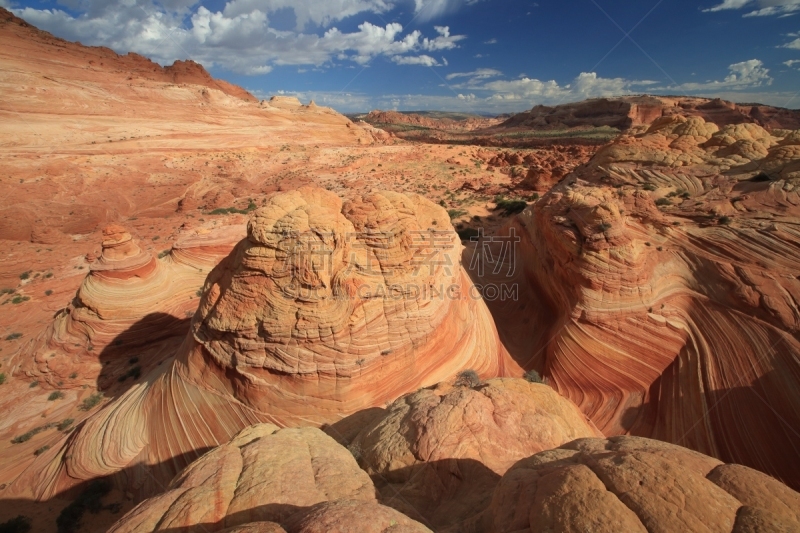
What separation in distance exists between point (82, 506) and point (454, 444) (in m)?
6.74

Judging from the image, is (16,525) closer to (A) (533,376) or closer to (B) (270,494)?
(B) (270,494)

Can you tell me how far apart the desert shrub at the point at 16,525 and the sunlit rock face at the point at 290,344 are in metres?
0.63

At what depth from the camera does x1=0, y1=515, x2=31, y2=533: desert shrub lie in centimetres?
573

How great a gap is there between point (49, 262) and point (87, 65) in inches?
1349

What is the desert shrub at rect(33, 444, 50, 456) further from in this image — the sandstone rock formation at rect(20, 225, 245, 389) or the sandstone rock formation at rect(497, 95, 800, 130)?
the sandstone rock formation at rect(497, 95, 800, 130)

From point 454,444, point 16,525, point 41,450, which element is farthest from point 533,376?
point 41,450

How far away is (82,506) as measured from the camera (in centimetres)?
597

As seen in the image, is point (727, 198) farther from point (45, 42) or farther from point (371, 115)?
point (371, 115)

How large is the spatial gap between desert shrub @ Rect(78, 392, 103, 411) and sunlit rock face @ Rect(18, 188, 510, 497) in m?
2.19

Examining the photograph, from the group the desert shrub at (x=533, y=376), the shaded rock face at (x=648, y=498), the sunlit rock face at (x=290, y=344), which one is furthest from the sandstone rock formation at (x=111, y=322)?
the shaded rock face at (x=648, y=498)

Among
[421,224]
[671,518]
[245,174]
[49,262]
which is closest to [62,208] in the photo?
[49,262]

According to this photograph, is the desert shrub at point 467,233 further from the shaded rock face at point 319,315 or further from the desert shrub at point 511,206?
the shaded rock face at point 319,315

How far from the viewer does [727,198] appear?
8945mm

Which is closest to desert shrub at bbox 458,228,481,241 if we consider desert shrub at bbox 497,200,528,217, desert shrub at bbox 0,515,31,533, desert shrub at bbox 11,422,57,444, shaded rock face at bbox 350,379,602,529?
desert shrub at bbox 497,200,528,217
